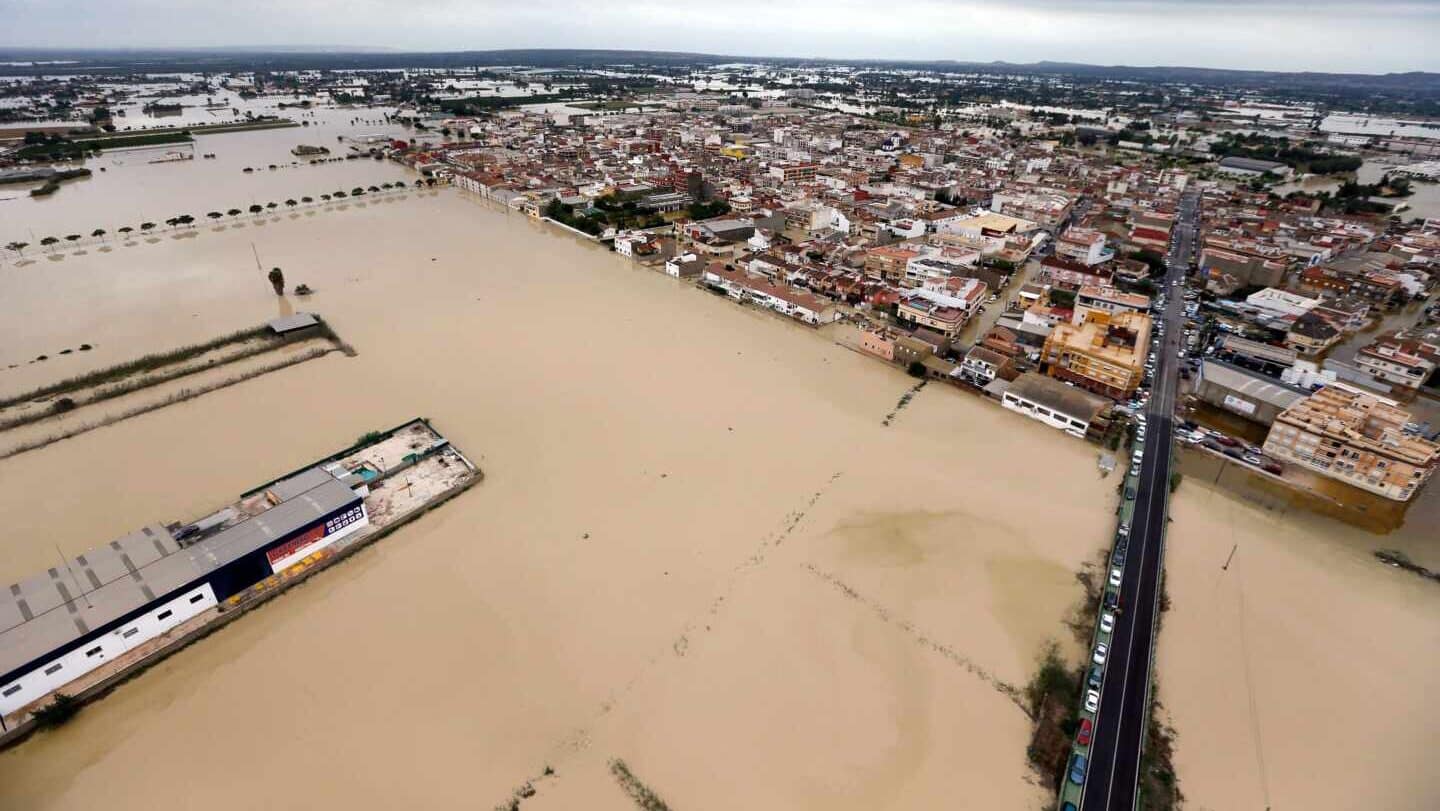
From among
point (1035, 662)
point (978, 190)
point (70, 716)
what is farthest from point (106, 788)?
point (978, 190)

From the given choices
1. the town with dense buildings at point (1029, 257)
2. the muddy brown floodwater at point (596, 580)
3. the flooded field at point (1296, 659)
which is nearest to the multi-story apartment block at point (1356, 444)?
the town with dense buildings at point (1029, 257)

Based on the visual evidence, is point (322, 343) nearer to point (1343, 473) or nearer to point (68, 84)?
point (1343, 473)

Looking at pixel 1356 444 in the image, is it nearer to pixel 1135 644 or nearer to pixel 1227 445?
pixel 1227 445

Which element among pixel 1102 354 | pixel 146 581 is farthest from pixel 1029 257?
pixel 146 581

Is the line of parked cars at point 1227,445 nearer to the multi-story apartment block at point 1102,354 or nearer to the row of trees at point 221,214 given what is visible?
the multi-story apartment block at point 1102,354

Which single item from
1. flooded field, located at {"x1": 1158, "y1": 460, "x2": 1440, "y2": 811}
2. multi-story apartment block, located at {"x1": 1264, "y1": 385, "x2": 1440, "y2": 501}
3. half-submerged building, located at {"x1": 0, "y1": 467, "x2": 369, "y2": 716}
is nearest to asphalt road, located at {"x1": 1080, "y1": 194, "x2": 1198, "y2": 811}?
flooded field, located at {"x1": 1158, "y1": 460, "x2": 1440, "y2": 811}

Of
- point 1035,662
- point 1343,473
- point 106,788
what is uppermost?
point 1343,473
